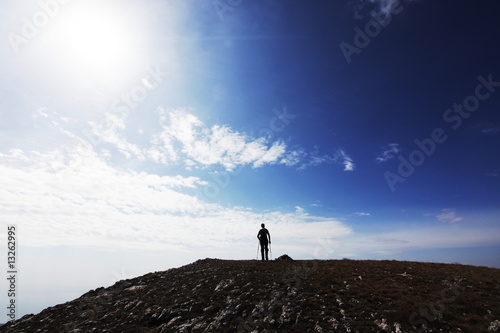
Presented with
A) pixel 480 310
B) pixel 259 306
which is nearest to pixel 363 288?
pixel 480 310

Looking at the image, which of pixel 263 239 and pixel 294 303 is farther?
pixel 263 239

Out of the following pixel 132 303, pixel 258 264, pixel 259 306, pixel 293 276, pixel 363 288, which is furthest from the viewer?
pixel 258 264

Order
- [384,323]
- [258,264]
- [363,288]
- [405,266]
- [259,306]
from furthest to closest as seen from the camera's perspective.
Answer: [258,264] → [405,266] → [363,288] → [259,306] → [384,323]

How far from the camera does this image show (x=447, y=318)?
13.2 meters

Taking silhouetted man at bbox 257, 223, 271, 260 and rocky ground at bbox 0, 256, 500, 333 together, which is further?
silhouetted man at bbox 257, 223, 271, 260

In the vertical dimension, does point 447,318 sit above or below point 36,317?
above

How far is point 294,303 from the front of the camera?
16109 mm

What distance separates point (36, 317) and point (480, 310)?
105 feet

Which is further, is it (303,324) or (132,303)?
(132,303)

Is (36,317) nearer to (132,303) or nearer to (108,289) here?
(108,289)

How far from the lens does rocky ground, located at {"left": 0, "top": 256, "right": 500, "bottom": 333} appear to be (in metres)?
13.5

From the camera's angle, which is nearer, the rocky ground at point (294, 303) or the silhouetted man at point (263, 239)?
the rocky ground at point (294, 303)

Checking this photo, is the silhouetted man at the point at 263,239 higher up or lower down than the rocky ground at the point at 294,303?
higher up

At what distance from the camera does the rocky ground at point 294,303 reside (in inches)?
533
